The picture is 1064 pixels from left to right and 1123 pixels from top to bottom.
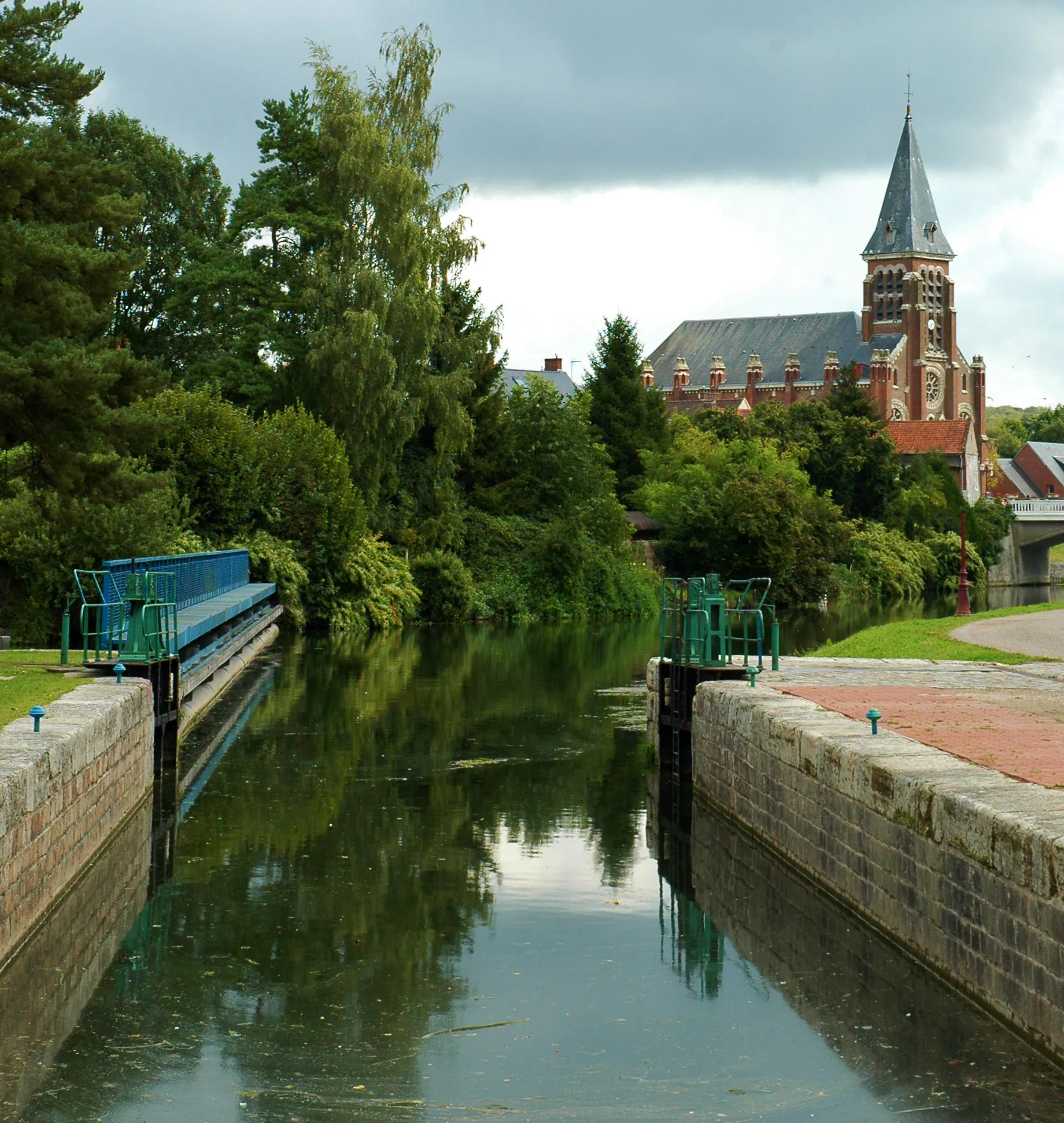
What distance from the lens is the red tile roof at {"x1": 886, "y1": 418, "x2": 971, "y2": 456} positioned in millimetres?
91438

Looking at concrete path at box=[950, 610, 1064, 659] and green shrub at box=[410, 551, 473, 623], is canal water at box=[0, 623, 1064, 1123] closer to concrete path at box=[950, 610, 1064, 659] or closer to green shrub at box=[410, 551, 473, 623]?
concrete path at box=[950, 610, 1064, 659]

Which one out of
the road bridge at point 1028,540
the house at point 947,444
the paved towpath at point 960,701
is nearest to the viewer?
the paved towpath at point 960,701

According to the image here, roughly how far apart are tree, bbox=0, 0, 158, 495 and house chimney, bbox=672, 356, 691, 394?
346 ft

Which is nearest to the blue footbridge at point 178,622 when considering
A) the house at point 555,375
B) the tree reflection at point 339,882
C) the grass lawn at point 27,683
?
the grass lawn at point 27,683

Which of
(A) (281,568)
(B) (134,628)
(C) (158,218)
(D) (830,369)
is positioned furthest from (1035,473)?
(B) (134,628)

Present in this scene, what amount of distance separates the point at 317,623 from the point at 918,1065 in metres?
33.0

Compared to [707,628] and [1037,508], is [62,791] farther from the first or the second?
[1037,508]

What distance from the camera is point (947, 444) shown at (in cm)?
9194

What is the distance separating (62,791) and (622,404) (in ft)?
189

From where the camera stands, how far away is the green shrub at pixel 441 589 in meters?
44.2

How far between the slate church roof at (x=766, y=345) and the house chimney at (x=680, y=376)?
2.29 feet

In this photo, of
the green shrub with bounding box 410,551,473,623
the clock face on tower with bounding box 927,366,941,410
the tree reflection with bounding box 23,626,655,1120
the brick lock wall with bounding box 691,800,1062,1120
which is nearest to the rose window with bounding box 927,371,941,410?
the clock face on tower with bounding box 927,366,941,410

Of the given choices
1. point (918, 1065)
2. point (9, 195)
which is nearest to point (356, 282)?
point (9, 195)

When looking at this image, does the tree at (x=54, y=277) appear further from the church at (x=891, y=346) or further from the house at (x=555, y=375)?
the church at (x=891, y=346)
